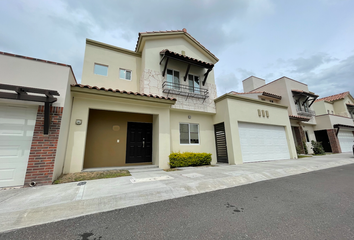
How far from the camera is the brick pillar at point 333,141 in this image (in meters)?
15.6

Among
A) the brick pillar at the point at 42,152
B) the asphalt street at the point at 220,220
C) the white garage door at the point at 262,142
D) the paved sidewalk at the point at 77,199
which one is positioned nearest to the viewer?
the asphalt street at the point at 220,220

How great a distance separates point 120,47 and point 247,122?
1005 cm

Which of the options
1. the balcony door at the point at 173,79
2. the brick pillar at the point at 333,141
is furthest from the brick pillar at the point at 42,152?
the brick pillar at the point at 333,141

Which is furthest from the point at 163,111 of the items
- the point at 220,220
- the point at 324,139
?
the point at 324,139

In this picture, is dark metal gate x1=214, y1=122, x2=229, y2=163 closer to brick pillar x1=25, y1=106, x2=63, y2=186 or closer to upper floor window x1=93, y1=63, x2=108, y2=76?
upper floor window x1=93, y1=63, x2=108, y2=76

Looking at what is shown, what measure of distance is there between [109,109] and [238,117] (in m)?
7.65

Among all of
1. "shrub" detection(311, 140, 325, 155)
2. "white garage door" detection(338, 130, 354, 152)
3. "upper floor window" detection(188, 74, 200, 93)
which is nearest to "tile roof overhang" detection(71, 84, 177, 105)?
Result: "upper floor window" detection(188, 74, 200, 93)

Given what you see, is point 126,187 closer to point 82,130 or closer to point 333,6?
point 82,130

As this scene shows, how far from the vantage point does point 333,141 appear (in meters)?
15.8

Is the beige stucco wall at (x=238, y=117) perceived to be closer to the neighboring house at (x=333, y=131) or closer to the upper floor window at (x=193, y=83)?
the upper floor window at (x=193, y=83)

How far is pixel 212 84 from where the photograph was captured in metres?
10.5

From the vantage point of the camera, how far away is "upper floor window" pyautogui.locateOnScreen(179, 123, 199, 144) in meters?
8.86

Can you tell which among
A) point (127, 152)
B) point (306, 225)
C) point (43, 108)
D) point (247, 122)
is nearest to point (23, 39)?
point (43, 108)

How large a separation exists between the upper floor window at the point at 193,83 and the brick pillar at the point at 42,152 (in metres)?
7.45
